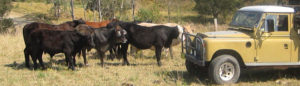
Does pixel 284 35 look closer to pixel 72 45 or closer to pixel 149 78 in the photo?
pixel 149 78

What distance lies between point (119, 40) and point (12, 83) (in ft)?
12.5

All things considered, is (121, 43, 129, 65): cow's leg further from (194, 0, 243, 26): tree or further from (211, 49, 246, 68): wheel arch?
(194, 0, 243, 26): tree

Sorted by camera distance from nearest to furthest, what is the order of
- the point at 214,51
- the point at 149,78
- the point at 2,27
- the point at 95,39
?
the point at 214,51
the point at 149,78
the point at 95,39
the point at 2,27

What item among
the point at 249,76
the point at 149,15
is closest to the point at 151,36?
the point at 249,76

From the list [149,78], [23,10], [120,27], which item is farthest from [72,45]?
[23,10]

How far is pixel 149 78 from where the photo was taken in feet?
32.4

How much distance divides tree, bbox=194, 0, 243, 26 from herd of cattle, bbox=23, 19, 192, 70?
35.5 metres

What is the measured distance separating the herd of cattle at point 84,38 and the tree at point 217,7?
35.5 m

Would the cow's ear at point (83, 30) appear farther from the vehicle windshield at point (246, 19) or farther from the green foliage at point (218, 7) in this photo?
the green foliage at point (218, 7)

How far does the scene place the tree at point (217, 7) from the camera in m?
46.7

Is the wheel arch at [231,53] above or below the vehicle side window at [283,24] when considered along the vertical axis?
below

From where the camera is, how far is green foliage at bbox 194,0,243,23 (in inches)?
1839

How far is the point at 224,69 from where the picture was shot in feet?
29.0

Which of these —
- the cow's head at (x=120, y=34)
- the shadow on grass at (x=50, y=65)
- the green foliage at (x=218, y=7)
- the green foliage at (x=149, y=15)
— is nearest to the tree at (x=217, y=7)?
the green foliage at (x=218, y=7)
